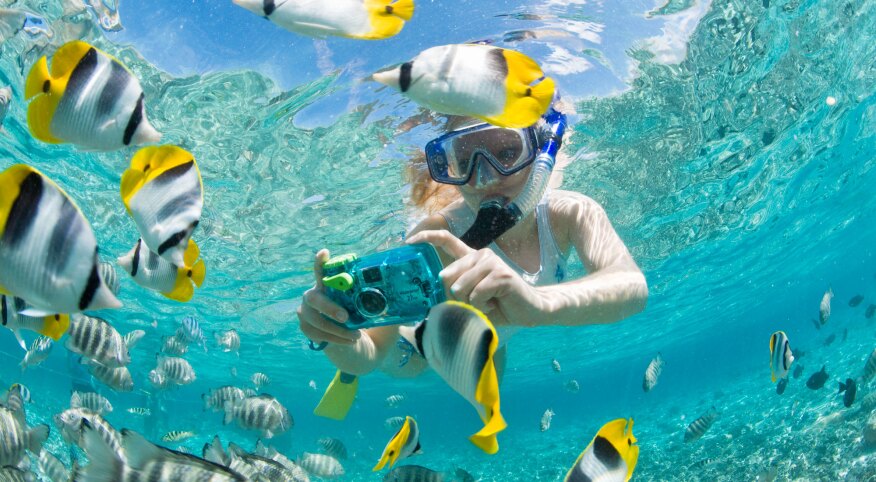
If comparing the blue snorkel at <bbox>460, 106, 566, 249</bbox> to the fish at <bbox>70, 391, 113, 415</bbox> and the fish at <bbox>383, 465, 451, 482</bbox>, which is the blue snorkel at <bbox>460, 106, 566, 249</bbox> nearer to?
the fish at <bbox>383, 465, 451, 482</bbox>

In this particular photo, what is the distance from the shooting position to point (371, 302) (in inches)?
118

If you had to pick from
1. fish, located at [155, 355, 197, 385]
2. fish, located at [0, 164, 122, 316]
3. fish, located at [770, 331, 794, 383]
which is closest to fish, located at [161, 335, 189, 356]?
fish, located at [155, 355, 197, 385]

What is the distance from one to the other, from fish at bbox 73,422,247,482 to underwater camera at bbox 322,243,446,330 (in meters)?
1.24

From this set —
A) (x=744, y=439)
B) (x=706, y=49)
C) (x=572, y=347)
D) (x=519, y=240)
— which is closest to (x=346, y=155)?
(x=519, y=240)

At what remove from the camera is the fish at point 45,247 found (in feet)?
4.33

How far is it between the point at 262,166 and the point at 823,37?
1258cm

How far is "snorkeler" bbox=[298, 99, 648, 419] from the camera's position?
2531 mm

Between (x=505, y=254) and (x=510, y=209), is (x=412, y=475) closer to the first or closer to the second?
(x=505, y=254)

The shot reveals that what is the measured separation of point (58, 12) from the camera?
23.9ft

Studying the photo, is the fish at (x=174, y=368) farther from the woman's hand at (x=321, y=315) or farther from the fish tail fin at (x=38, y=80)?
the fish tail fin at (x=38, y=80)

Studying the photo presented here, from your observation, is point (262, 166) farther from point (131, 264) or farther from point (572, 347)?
point (572, 347)

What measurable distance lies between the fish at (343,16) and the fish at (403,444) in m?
3.35

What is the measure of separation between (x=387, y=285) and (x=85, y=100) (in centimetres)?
167

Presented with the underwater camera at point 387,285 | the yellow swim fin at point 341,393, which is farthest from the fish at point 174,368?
the underwater camera at point 387,285
